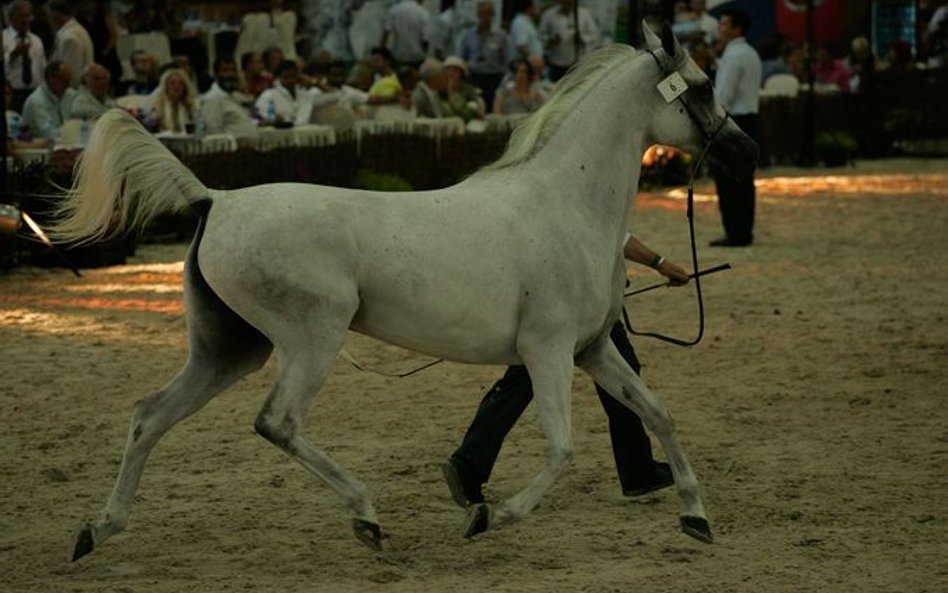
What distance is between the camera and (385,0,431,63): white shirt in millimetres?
25656

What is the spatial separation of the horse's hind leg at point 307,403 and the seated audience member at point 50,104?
35.7ft

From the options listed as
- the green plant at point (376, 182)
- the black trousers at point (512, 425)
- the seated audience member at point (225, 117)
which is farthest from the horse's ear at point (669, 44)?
the green plant at point (376, 182)

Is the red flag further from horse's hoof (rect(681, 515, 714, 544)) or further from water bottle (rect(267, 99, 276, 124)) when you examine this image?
horse's hoof (rect(681, 515, 714, 544))

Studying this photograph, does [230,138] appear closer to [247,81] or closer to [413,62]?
[247,81]

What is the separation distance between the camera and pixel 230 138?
728 inches

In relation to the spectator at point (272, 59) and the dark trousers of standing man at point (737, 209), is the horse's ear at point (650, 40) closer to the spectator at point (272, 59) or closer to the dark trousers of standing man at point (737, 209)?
the dark trousers of standing man at point (737, 209)

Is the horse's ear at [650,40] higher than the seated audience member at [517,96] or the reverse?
higher

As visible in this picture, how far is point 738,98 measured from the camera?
1838cm

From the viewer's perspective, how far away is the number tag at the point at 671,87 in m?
7.50

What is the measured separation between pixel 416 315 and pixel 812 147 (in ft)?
74.0

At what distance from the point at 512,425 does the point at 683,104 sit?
4.80 feet

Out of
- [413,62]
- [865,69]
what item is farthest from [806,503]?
[865,69]

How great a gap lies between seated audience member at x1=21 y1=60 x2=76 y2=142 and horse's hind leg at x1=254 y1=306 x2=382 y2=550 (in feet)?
35.7

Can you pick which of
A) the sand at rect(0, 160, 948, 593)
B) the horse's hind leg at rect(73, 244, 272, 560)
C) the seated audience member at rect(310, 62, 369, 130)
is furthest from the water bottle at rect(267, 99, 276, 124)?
the horse's hind leg at rect(73, 244, 272, 560)
